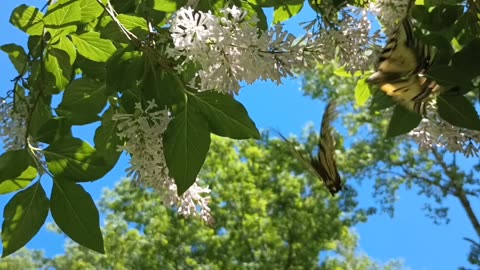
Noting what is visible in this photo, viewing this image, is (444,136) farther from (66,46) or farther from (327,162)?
(66,46)

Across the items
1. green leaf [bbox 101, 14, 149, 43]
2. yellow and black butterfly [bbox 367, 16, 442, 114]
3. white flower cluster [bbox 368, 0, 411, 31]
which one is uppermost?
white flower cluster [bbox 368, 0, 411, 31]

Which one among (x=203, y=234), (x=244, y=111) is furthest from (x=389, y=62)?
(x=203, y=234)

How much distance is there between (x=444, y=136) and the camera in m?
1.33

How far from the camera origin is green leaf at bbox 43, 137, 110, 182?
999 millimetres

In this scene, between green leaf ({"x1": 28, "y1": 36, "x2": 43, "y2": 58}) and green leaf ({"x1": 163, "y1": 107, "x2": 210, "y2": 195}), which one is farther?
green leaf ({"x1": 28, "y1": 36, "x2": 43, "y2": 58})

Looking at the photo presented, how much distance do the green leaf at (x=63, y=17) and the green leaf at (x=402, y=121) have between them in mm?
676

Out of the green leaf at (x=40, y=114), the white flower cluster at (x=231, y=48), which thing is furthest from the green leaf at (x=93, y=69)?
the white flower cluster at (x=231, y=48)

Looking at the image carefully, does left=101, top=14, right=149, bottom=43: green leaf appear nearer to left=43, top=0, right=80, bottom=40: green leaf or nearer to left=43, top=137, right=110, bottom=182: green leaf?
left=43, top=0, right=80, bottom=40: green leaf

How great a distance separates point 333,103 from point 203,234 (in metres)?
8.56

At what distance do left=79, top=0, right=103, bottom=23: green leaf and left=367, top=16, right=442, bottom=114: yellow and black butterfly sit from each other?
495mm

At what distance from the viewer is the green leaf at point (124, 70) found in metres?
0.97

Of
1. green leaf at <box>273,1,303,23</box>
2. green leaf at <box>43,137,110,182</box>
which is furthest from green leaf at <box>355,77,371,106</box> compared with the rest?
green leaf at <box>43,137,110,182</box>

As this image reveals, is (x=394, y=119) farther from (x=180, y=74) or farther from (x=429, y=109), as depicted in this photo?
(x=180, y=74)

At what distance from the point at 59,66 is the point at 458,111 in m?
0.77
